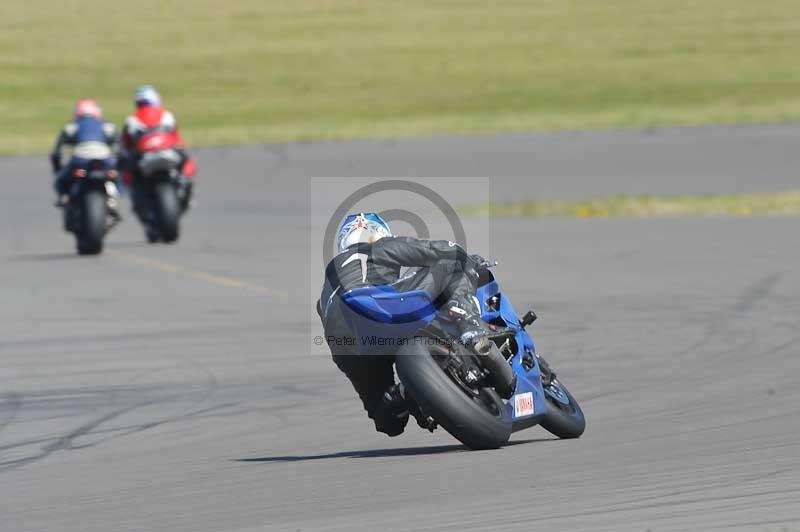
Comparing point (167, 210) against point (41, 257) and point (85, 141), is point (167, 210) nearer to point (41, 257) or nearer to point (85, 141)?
point (85, 141)

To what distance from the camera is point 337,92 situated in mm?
42562

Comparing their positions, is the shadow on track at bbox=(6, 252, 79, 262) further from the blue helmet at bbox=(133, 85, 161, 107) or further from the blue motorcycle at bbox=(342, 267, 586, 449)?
the blue motorcycle at bbox=(342, 267, 586, 449)

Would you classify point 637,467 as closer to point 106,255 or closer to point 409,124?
point 106,255

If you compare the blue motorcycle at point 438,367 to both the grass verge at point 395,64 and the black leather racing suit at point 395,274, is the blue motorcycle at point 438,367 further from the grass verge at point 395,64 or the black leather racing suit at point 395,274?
the grass verge at point 395,64

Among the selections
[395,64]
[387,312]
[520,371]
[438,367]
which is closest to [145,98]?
[520,371]

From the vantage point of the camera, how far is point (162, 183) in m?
19.0

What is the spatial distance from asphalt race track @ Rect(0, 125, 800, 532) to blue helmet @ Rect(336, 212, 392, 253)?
3.24 feet

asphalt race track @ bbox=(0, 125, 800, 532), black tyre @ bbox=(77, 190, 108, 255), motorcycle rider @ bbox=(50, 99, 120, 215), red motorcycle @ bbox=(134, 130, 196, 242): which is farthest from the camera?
red motorcycle @ bbox=(134, 130, 196, 242)

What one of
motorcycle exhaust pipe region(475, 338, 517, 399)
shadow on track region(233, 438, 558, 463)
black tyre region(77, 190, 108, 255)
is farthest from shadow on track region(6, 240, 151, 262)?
motorcycle exhaust pipe region(475, 338, 517, 399)

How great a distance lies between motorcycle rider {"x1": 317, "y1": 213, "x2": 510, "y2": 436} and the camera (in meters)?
7.36

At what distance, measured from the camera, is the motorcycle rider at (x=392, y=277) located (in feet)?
24.1

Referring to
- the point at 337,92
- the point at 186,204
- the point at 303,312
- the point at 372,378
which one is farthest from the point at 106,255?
the point at 337,92

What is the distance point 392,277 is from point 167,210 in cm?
1191

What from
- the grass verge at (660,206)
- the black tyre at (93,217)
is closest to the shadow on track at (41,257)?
the black tyre at (93,217)
